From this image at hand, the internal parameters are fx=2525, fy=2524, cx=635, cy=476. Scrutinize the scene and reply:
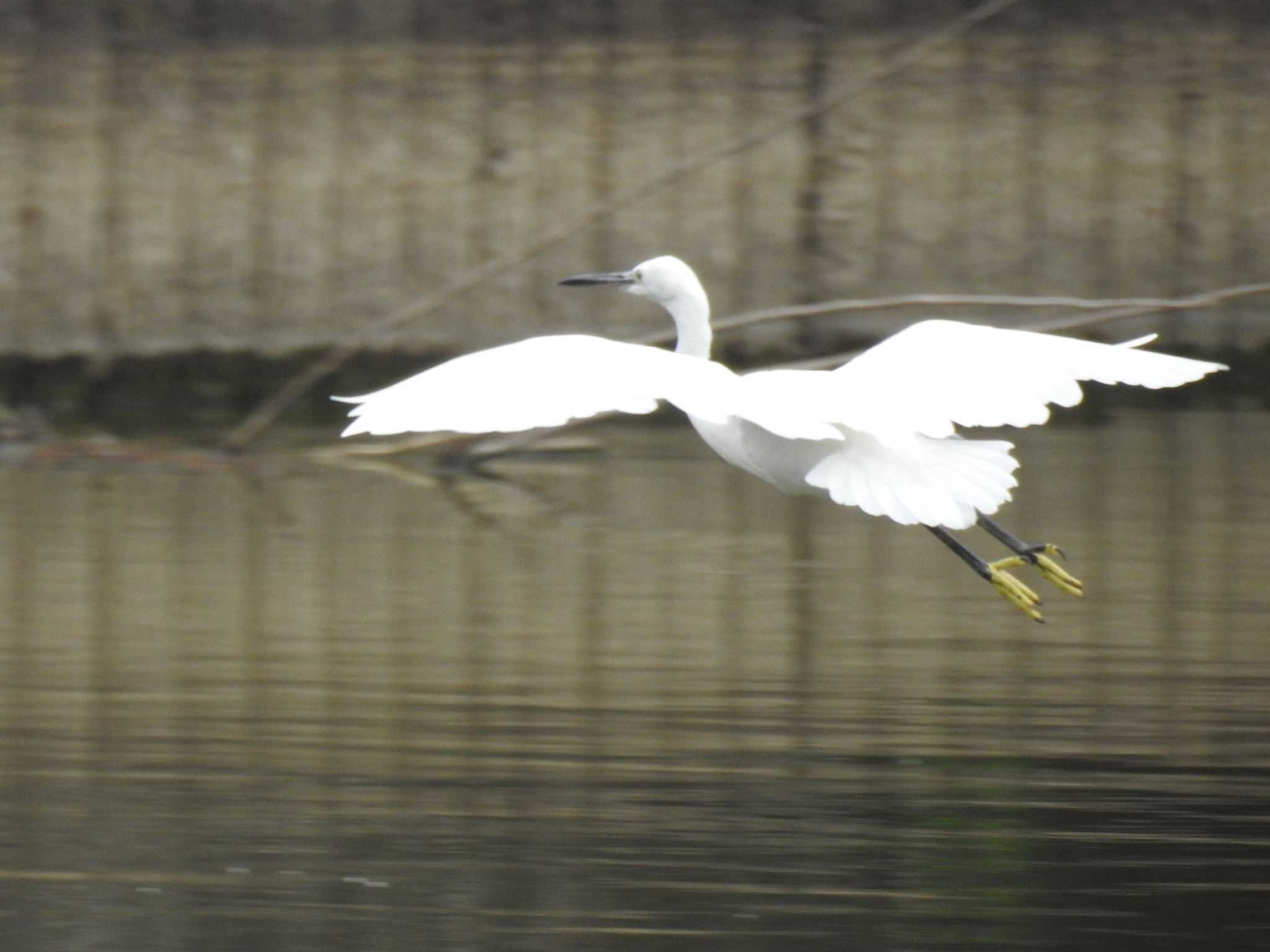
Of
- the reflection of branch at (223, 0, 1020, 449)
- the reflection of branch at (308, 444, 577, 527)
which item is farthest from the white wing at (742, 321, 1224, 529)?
the reflection of branch at (223, 0, 1020, 449)

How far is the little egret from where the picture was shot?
6438mm

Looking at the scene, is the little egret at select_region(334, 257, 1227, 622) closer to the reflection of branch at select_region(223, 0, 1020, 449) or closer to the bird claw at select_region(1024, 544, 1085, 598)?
the bird claw at select_region(1024, 544, 1085, 598)

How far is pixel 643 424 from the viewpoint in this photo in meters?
15.2

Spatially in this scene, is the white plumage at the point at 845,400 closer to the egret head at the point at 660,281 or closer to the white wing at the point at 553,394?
the white wing at the point at 553,394

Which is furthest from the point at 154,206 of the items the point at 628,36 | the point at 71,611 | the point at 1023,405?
the point at 1023,405

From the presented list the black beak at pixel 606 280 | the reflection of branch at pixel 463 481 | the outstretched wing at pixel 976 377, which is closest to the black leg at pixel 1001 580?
the outstretched wing at pixel 976 377

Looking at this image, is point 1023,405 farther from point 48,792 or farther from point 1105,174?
point 1105,174

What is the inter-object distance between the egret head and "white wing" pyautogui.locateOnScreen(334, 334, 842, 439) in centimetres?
177

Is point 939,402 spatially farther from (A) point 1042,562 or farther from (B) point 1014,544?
(A) point 1042,562

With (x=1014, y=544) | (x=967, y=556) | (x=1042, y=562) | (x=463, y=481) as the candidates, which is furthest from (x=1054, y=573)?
(x=463, y=481)

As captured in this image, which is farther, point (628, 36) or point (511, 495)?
point (628, 36)

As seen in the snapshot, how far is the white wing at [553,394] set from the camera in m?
6.33

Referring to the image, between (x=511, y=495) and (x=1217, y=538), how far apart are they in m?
3.59

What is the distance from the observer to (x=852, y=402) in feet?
22.8
